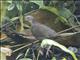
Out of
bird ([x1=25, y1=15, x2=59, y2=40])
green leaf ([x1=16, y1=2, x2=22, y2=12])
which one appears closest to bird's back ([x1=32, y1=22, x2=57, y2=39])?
bird ([x1=25, y1=15, x2=59, y2=40])

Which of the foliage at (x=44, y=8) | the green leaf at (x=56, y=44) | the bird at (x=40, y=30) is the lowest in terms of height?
the green leaf at (x=56, y=44)

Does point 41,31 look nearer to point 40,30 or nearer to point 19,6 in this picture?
point 40,30

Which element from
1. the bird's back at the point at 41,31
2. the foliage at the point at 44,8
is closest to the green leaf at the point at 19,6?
the foliage at the point at 44,8

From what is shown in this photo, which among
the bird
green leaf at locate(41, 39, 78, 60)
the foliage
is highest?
the foliage

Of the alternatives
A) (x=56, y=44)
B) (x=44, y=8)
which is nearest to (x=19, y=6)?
(x=44, y=8)

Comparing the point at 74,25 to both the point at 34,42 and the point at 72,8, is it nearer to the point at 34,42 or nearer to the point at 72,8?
the point at 72,8

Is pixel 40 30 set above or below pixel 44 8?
below

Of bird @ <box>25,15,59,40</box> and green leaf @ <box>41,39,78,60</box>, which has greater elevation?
bird @ <box>25,15,59,40</box>

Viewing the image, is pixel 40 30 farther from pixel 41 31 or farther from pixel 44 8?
pixel 44 8

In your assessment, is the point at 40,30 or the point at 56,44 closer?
the point at 56,44

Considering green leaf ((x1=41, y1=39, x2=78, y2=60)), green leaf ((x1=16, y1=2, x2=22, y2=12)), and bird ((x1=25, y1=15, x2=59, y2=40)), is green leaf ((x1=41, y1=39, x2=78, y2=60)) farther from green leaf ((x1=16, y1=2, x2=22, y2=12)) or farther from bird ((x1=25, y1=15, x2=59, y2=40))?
green leaf ((x1=16, y1=2, x2=22, y2=12))

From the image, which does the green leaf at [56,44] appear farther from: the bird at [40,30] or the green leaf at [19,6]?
the green leaf at [19,6]

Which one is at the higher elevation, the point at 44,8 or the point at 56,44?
the point at 44,8

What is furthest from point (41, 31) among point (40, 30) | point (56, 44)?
point (56, 44)
